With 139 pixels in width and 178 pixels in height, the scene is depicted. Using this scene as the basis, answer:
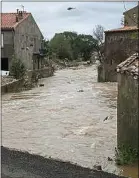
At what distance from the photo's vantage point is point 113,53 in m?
42.3

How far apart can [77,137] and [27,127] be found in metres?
3.17

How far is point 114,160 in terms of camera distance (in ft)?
38.6

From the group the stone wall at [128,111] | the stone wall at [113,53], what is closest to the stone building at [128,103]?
the stone wall at [128,111]

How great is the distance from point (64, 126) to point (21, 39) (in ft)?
94.6

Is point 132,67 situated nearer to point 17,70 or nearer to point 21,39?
point 17,70

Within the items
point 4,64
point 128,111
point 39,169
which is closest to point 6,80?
point 4,64

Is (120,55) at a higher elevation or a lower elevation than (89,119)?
higher

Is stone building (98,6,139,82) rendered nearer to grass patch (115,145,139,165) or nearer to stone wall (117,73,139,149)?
stone wall (117,73,139,149)

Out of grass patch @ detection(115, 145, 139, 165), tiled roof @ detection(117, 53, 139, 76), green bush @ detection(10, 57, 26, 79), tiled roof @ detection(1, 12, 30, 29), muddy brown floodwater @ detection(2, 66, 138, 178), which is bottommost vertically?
muddy brown floodwater @ detection(2, 66, 138, 178)

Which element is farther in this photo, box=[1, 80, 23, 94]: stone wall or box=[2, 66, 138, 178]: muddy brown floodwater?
box=[1, 80, 23, 94]: stone wall

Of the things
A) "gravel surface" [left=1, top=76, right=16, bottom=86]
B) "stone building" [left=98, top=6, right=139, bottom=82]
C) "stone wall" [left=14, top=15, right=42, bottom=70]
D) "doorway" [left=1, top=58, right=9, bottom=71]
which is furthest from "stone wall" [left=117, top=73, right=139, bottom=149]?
"stone wall" [left=14, top=15, right=42, bottom=70]

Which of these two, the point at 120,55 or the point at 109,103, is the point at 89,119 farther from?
the point at 120,55

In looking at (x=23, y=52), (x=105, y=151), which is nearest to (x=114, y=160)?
(x=105, y=151)

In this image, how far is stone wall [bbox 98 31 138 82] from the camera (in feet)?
133
